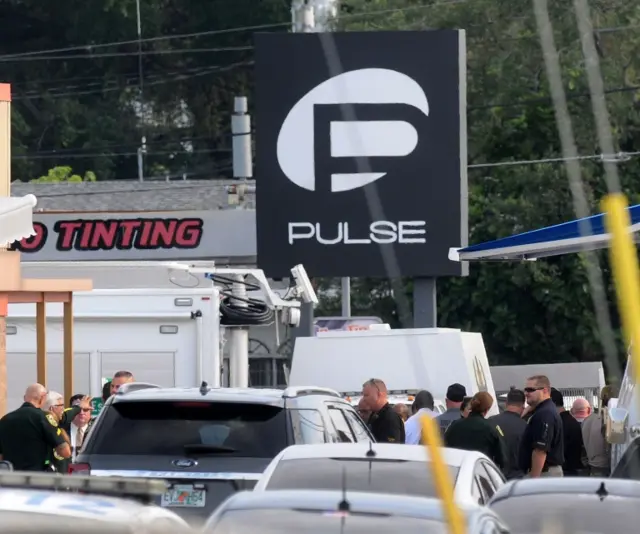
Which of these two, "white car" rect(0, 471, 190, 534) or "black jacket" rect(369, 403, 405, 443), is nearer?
"white car" rect(0, 471, 190, 534)

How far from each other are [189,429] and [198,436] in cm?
9

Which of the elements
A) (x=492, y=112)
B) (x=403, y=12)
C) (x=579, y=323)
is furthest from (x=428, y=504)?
(x=403, y=12)

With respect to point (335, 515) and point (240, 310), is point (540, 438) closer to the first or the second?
point (240, 310)

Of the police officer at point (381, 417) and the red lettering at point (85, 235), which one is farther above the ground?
the red lettering at point (85, 235)

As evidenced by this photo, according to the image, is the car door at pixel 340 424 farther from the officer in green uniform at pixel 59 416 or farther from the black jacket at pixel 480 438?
the officer in green uniform at pixel 59 416

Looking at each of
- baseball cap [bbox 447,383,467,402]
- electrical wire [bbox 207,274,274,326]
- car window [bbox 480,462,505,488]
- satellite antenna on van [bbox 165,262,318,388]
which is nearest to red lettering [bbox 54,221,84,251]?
satellite antenna on van [bbox 165,262,318,388]

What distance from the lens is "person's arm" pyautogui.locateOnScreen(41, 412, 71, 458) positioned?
12.3 m

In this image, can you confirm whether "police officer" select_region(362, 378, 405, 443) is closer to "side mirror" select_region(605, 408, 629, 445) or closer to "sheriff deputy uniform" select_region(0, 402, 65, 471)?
"side mirror" select_region(605, 408, 629, 445)

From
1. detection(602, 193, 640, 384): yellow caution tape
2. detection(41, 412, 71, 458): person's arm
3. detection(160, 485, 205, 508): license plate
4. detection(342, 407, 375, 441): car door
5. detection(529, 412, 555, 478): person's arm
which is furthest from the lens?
detection(529, 412, 555, 478): person's arm

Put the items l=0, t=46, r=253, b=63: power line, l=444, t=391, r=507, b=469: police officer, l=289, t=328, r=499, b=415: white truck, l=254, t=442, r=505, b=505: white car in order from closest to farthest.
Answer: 1. l=254, t=442, r=505, b=505: white car
2. l=444, t=391, r=507, b=469: police officer
3. l=289, t=328, r=499, b=415: white truck
4. l=0, t=46, r=253, b=63: power line

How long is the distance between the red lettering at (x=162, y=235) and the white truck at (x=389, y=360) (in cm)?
1222

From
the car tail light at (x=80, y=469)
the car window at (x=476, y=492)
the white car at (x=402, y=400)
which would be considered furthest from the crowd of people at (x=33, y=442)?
the white car at (x=402, y=400)

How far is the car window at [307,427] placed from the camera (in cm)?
1020

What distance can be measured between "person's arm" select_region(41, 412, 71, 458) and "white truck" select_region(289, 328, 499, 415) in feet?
18.8
